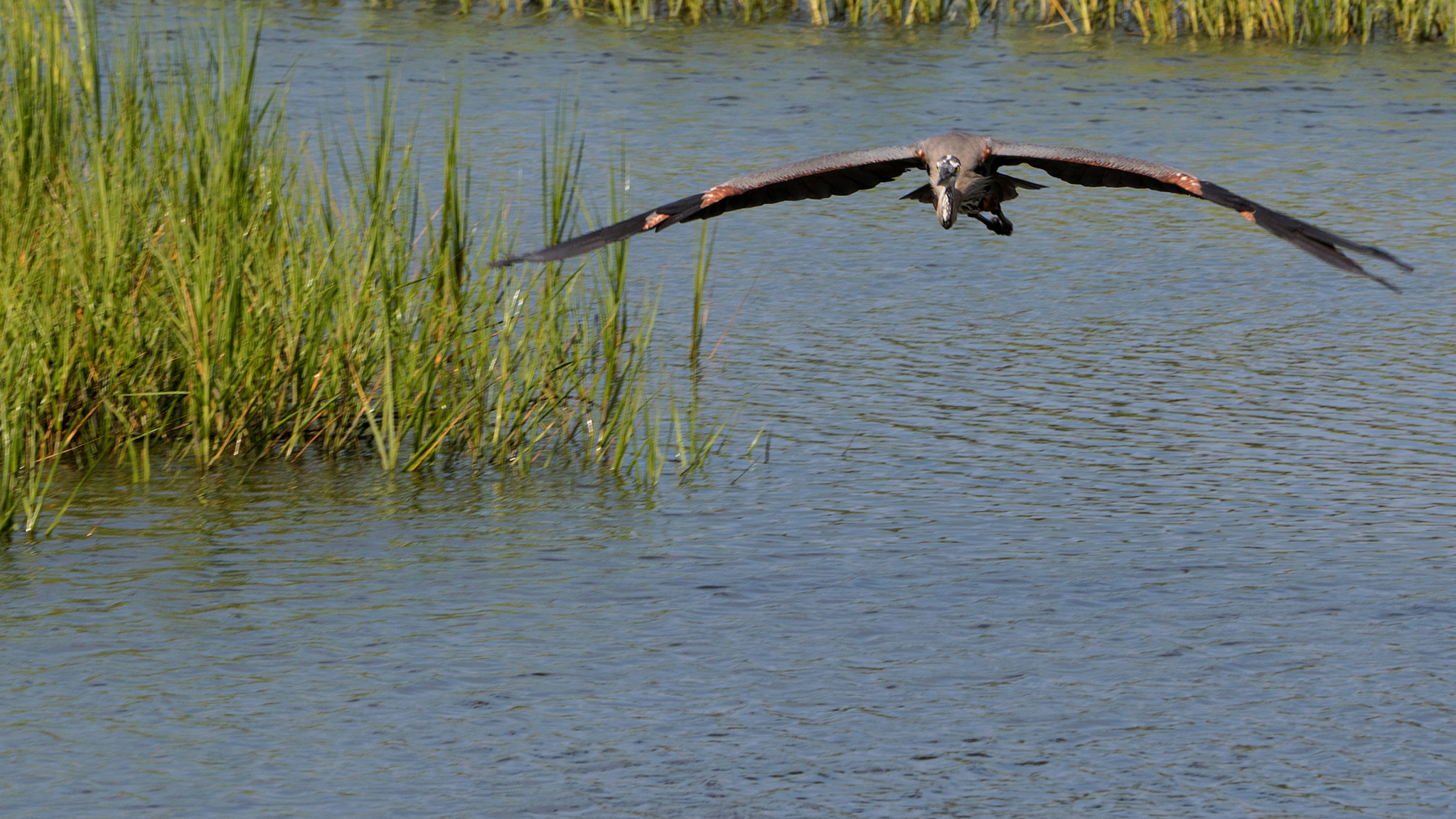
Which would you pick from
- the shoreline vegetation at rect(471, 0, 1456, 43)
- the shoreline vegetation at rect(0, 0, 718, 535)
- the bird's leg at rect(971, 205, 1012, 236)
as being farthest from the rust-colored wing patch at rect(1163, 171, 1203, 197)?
the shoreline vegetation at rect(471, 0, 1456, 43)

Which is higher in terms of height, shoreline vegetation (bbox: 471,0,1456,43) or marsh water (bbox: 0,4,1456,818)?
shoreline vegetation (bbox: 471,0,1456,43)

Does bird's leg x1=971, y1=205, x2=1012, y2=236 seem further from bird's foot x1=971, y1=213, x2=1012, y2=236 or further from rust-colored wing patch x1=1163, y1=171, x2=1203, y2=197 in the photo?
rust-colored wing patch x1=1163, y1=171, x2=1203, y2=197

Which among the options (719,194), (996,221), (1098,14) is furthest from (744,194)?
(1098,14)

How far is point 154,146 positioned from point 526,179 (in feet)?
12.7

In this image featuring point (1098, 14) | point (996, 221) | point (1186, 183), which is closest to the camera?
point (1186, 183)

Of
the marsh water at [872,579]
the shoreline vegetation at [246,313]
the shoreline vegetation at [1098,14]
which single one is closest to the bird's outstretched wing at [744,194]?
the shoreline vegetation at [246,313]

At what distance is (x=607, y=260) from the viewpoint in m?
6.42

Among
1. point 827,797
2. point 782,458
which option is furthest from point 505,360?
point 827,797

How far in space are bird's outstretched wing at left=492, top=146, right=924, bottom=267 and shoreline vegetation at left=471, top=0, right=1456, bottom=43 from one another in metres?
8.74

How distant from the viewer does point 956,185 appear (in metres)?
5.88

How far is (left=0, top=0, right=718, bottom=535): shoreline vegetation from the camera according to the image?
Answer: 6.20 metres

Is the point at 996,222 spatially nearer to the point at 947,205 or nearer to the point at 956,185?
the point at 956,185

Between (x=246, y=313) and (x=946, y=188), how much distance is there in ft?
7.47

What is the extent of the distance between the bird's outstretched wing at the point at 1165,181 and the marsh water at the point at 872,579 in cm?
113
